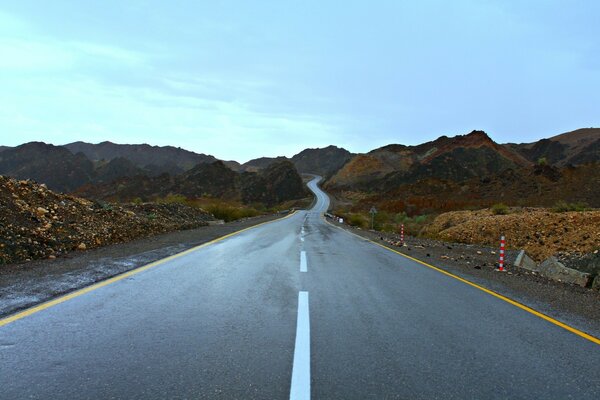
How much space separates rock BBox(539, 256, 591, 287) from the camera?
949cm

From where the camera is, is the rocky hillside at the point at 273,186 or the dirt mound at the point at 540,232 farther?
the rocky hillside at the point at 273,186

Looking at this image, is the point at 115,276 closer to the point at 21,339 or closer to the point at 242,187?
the point at 21,339

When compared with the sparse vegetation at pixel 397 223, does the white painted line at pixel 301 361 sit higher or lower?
higher

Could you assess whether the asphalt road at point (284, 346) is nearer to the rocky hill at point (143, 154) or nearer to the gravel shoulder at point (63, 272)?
the gravel shoulder at point (63, 272)

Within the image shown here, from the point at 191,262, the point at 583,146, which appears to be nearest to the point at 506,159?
the point at 583,146

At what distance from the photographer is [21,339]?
389 cm

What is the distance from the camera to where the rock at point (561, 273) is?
374 inches

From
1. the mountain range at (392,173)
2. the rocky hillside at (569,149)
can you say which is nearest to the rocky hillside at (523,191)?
the mountain range at (392,173)

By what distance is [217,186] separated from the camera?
10938 cm

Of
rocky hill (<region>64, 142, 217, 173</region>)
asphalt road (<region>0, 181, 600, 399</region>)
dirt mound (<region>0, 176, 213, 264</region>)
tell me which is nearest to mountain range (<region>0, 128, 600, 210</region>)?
dirt mound (<region>0, 176, 213, 264</region>)

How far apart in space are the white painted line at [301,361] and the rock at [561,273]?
811cm

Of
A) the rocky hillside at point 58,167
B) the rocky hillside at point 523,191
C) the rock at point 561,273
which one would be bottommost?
the rock at point 561,273

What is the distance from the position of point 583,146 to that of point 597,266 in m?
104

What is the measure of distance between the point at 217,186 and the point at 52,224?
326ft
